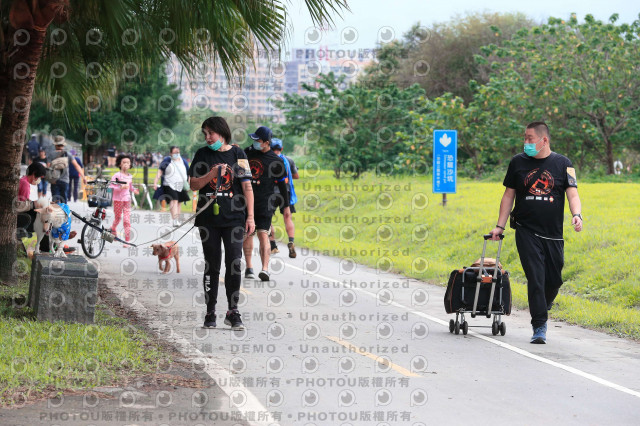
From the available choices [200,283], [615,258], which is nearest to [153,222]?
[200,283]

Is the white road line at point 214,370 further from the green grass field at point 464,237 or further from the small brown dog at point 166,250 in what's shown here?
the green grass field at point 464,237

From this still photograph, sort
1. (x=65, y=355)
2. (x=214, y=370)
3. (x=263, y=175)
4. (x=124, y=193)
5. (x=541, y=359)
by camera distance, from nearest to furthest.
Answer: (x=65, y=355)
(x=214, y=370)
(x=541, y=359)
(x=263, y=175)
(x=124, y=193)

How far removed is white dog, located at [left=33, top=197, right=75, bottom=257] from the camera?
1296 centimetres

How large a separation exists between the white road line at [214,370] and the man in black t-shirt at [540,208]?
336cm

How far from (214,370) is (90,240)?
9670 millimetres

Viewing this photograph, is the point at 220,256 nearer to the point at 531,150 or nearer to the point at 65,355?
the point at 65,355

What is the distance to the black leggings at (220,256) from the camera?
951cm

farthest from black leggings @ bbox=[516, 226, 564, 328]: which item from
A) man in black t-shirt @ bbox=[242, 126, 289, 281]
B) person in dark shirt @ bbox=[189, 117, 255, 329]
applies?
man in black t-shirt @ bbox=[242, 126, 289, 281]

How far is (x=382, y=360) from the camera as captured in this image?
331 inches

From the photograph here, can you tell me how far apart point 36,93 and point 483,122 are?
23.9 meters

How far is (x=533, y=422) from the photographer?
20.6ft

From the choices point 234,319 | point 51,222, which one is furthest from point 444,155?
point 234,319

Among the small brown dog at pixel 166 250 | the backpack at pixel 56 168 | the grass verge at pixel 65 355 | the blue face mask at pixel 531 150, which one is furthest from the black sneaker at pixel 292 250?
the blue face mask at pixel 531 150

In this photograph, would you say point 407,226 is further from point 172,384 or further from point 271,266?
point 172,384
